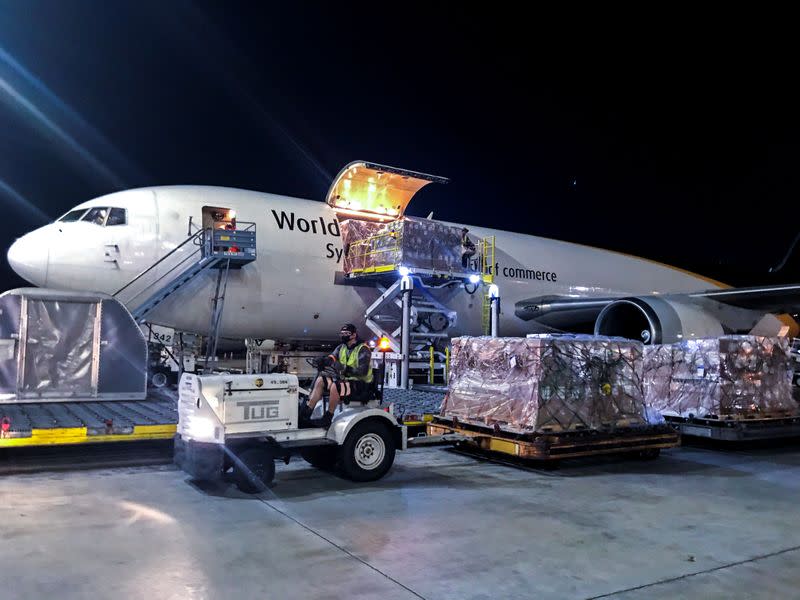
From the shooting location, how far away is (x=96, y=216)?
36.3ft

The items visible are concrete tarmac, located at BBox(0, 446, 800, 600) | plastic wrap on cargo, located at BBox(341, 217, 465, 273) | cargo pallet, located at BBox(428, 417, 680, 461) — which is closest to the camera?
concrete tarmac, located at BBox(0, 446, 800, 600)

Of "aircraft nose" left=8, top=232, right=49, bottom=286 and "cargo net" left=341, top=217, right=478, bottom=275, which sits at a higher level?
"cargo net" left=341, top=217, right=478, bottom=275

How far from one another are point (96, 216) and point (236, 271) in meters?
2.48

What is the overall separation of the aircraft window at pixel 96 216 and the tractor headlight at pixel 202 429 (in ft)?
20.1

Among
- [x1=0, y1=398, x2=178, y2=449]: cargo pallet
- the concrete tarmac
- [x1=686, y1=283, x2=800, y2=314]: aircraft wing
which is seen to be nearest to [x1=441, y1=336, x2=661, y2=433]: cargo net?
the concrete tarmac

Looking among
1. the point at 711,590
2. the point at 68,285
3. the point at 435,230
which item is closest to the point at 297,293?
the point at 435,230

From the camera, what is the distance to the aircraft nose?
408 inches

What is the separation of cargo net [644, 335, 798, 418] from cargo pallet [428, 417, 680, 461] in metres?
1.22

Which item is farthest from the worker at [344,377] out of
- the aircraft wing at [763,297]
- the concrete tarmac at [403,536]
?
the aircraft wing at [763,297]

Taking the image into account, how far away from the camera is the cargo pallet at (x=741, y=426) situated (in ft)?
29.1

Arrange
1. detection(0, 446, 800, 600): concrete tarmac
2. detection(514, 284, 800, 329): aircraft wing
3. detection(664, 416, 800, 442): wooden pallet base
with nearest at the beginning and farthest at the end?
detection(0, 446, 800, 600): concrete tarmac → detection(664, 416, 800, 442): wooden pallet base → detection(514, 284, 800, 329): aircraft wing

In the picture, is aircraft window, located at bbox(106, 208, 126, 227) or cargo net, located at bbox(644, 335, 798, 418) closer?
cargo net, located at bbox(644, 335, 798, 418)

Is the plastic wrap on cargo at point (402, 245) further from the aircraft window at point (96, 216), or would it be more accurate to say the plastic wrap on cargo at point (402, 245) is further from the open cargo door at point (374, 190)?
the aircraft window at point (96, 216)

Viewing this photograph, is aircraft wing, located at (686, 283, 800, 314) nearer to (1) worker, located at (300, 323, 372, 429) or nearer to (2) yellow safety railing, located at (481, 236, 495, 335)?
(2) yellow safety railing, located at (481, 236, 495, 335)
